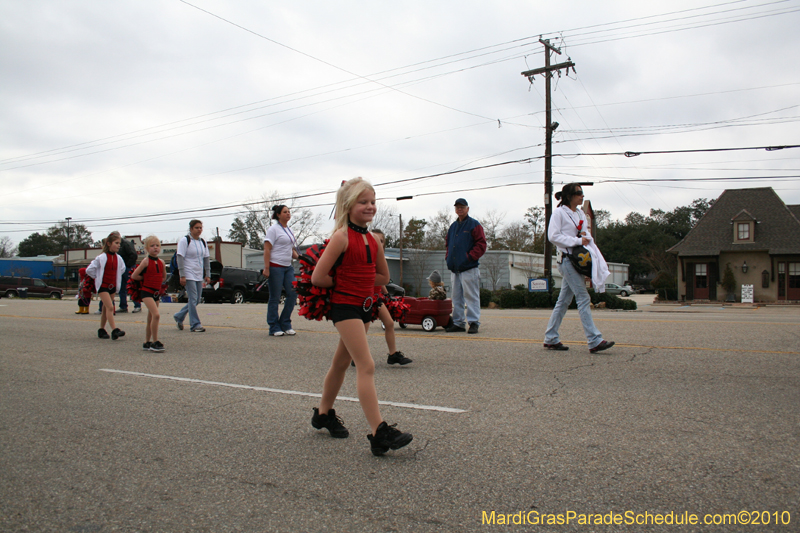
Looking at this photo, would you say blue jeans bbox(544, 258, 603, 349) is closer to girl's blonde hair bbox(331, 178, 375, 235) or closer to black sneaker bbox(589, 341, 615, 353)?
black sneaker bbox(589, 341, 615, 353)

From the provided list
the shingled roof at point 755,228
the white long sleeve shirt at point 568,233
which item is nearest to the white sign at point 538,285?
the white long sleeve shirt at point 568,233

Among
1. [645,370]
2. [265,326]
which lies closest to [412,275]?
[265,326]

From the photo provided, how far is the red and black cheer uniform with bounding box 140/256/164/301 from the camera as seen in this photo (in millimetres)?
8148

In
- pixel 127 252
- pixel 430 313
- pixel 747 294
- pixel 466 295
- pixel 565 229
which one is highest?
pixel 565 229

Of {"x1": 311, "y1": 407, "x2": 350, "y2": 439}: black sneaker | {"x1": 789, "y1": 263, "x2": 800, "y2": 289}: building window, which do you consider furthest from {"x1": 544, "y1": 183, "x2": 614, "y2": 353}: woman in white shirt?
{"x1": 789, "y1": 263, "x2": 800, "y2": 289}: building window

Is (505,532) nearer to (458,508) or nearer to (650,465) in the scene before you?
(458,508)

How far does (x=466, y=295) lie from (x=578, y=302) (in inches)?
94.9

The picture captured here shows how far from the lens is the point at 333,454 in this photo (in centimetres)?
355

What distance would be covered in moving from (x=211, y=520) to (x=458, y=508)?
1.17m

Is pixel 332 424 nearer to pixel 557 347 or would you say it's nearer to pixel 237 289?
pixel 557 347

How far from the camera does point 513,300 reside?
24281 mm

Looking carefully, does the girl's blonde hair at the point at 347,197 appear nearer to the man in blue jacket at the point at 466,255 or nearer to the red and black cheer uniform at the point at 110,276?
the man in blue jacket at the point at 466,255

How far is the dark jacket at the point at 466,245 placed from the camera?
892 cm

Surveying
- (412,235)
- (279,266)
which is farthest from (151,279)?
(412,235)
